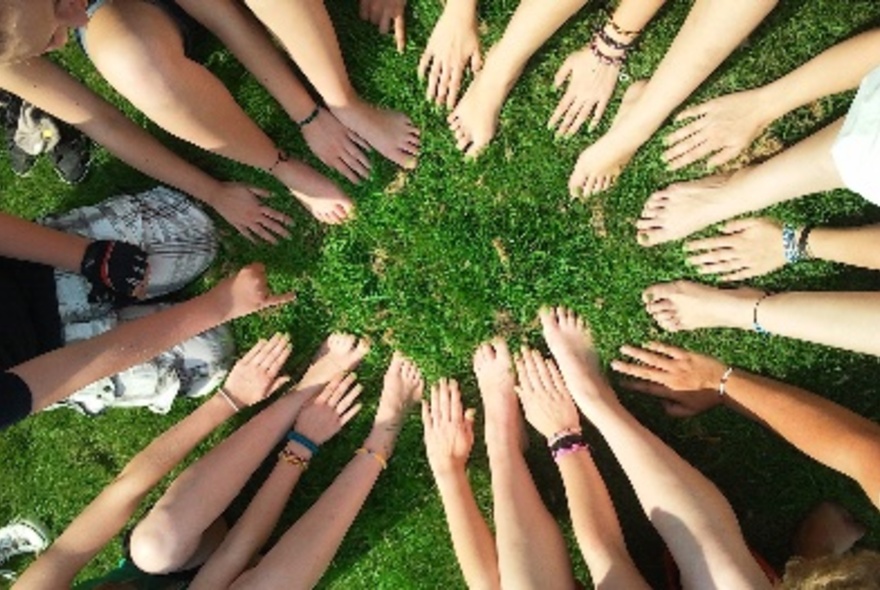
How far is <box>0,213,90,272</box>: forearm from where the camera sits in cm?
293

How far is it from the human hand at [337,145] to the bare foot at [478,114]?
317 mm

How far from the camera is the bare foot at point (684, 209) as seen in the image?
306cm

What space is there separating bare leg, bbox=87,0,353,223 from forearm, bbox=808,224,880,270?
68.7 inches

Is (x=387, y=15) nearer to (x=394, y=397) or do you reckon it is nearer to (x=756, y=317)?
(x=394, y=397)

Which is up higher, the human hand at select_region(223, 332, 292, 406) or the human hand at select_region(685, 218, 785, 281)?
the human hand at select_region(223, 332, 292, 406)

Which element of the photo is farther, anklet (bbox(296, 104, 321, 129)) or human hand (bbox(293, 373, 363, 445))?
human hand (bbox(293, 373, 363, 445))

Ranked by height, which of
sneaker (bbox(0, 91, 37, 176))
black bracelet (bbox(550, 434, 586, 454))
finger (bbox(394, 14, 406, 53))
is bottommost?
black bracelet (bbox(550, 434, 586, 454))

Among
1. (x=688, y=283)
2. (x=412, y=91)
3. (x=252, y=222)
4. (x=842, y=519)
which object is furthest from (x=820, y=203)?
(x=252, y=222)

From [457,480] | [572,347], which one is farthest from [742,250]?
[457,480]

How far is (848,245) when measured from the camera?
2982 mm

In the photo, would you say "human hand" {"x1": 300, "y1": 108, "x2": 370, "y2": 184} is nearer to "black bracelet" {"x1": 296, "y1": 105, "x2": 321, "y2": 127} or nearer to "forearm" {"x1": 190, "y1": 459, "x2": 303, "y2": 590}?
"black bracelet" {"x1": 296, "y1": 105, "x2": 321, "y2": 127}

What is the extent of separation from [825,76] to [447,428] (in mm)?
1599

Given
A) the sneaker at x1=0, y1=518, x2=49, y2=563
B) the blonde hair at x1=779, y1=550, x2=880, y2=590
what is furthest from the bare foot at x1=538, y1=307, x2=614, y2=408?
the sneaker at x1=0, y1=518, x2=49, y2=563

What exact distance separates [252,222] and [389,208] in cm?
47
